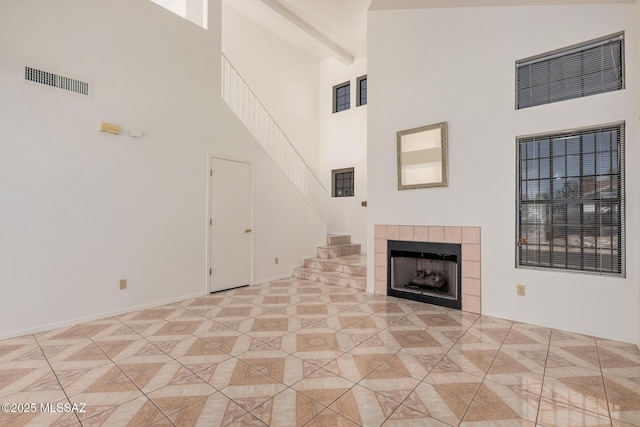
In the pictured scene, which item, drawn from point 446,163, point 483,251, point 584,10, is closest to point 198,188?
point 446,163

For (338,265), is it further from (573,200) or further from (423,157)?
(573,200)

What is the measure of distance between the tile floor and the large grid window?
5.57 metres

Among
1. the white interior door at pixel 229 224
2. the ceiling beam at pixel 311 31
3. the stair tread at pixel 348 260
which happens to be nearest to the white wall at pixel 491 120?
the stair tread at pixel 348 260

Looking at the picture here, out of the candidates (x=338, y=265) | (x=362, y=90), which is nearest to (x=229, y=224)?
(x=338, y=265)

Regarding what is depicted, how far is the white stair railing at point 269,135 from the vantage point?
557 centimetres

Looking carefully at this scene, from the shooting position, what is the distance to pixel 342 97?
766 centimetres

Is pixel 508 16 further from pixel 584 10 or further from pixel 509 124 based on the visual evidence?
pixel 509 124

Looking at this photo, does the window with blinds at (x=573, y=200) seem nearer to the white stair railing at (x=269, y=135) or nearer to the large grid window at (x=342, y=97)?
the white stair railing at (x=269, y=135)

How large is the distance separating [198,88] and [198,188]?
57.3 inches

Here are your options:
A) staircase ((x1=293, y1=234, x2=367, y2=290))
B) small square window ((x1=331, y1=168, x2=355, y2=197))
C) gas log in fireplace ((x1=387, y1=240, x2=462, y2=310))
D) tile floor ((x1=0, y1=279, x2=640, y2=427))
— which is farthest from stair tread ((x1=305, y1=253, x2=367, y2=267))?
tile floor ((x1=0, y1=279, x2=640, y2=427))

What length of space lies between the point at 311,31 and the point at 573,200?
534 centimetres

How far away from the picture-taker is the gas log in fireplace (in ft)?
12.8

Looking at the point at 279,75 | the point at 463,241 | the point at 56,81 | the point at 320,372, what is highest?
the point at 279,75

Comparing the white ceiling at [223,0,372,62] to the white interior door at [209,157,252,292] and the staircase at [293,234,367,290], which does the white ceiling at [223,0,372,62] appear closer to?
the white interior door at [209,157,252,292]
